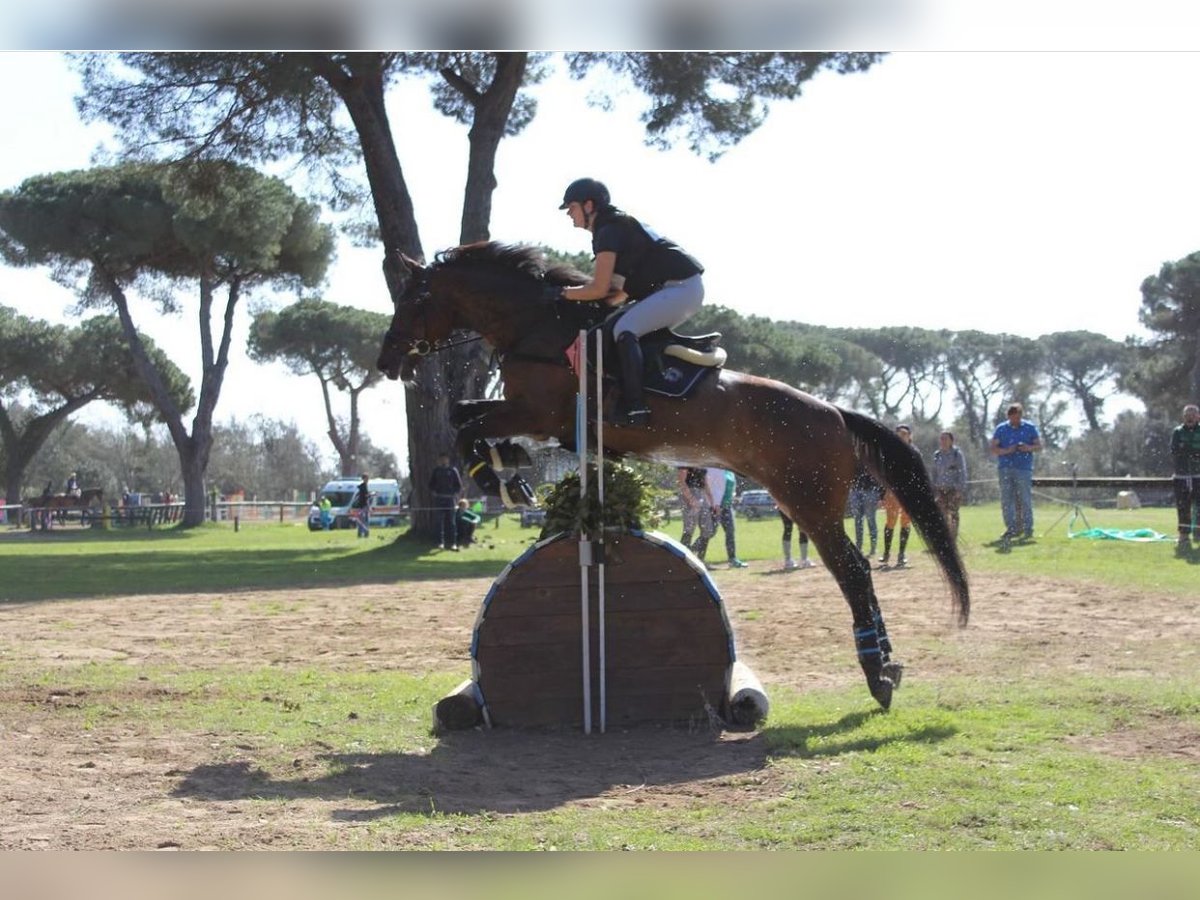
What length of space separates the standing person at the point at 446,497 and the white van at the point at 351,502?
1314cm

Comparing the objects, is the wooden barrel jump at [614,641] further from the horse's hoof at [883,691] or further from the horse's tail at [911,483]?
the horse's tail at [911,483]

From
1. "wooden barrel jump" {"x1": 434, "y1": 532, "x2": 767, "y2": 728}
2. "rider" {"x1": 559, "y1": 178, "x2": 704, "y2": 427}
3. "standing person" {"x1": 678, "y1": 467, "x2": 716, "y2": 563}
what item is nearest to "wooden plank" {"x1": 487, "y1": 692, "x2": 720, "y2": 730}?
"wooden barrel jump" {"x1": 434, "y1": 532, "x2": 767, "y2": 728}

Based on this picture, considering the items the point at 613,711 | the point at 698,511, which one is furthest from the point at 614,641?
the point at 698,511

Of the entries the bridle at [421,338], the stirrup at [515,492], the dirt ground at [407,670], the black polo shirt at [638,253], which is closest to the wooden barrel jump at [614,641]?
the dirt ground at [407,670]

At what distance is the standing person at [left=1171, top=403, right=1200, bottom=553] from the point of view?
16.3 m

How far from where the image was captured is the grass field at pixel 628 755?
4164 mm

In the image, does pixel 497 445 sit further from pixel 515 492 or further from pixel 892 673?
pixel 892 673

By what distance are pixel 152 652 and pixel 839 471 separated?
535 cm

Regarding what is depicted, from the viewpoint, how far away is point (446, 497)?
2175 cm

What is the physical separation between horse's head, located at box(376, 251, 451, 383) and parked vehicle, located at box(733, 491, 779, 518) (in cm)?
3344

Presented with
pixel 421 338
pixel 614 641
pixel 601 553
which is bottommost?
pixel 614 641

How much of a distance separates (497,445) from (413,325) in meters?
0.94

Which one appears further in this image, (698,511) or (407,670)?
(698,511)

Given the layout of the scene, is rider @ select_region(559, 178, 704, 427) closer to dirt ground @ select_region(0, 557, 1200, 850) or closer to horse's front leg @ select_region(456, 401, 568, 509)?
horse's front leg @ select_region(456, 401, 568, 509)
